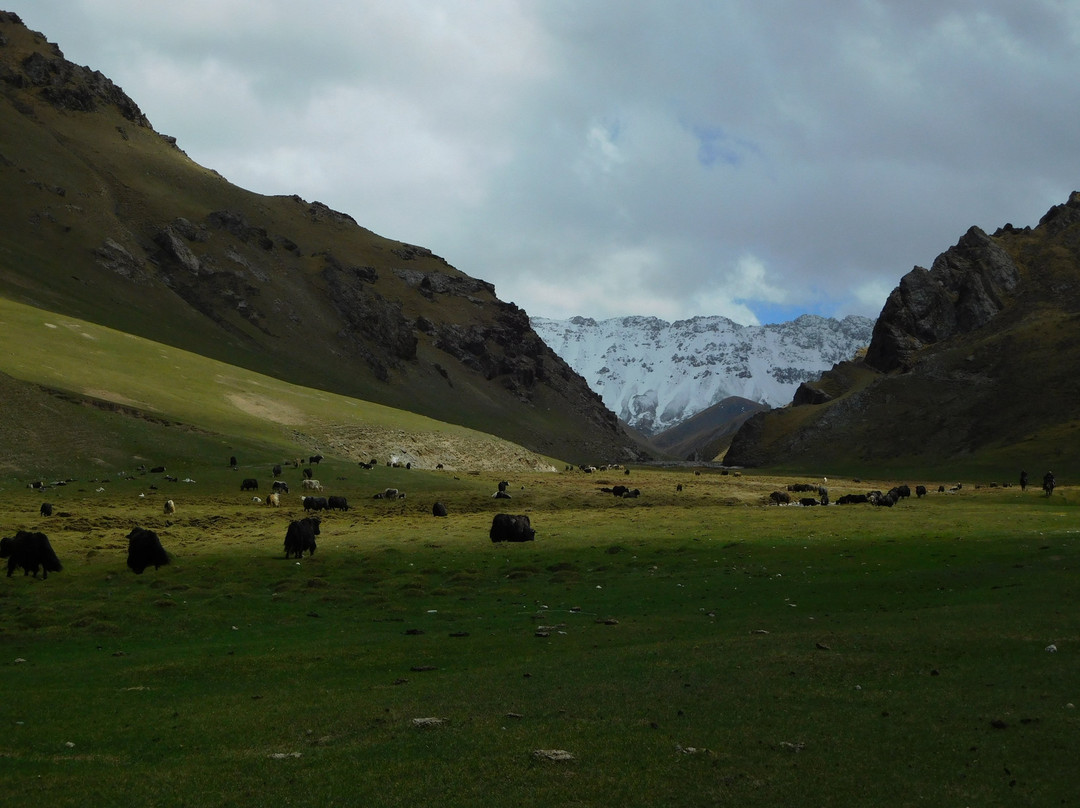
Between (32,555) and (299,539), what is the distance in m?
9.83

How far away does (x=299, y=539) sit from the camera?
35312mm

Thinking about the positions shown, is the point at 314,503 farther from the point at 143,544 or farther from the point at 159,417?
the point at 159,417

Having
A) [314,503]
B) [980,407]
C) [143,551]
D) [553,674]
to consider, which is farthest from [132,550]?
[980,407]

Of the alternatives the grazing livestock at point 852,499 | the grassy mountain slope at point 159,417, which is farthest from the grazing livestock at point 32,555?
the grazing livestock at point 852,499

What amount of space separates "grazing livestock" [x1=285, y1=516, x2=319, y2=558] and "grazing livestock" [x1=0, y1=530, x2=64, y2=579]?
8526mm

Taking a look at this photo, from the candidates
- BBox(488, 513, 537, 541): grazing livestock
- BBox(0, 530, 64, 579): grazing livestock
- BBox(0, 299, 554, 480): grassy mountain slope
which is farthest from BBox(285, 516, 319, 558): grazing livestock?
BBox(0, 299, 554, 480): grassy mountain slope

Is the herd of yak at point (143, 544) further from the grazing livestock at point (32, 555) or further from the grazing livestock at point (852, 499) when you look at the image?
the grazing livestock at point (852, 499)

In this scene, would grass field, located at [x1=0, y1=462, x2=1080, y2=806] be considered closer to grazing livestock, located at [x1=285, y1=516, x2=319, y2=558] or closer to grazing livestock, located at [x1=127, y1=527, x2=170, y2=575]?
grazing livestock, located at [x1=127, y1=527, x2=170, y2=575]

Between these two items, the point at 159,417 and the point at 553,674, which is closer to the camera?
the point at 553,674

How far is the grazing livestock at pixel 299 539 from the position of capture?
115ft

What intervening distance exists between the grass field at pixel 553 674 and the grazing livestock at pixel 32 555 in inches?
26.3

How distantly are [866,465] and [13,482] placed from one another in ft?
486

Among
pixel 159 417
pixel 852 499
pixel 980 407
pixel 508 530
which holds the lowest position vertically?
pixel 508 530

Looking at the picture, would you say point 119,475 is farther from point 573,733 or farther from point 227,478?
point 573,733
